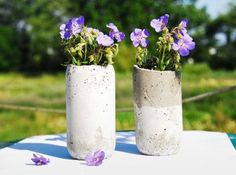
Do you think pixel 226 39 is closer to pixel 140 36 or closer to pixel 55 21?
pixel 55 21

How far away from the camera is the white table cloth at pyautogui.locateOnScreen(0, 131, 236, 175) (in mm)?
1642

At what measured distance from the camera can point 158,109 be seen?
1.83 meters

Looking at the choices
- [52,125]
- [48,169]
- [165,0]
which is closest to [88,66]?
[48,169]

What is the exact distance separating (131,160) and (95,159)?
14cm

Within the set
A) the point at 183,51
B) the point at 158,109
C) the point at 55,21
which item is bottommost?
the point at 158,109

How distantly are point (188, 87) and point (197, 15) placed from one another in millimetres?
12676

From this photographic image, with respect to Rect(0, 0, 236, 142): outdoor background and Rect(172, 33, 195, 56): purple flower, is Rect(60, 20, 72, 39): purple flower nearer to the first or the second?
Rect(172, 33, 195, 56): purple flower

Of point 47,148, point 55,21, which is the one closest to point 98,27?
point 55,21

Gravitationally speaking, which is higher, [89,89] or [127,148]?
[89,89]

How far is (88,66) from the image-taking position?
177cm

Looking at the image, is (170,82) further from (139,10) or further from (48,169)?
(139,10)

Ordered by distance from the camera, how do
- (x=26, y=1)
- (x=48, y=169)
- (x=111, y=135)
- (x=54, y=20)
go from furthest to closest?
1. (x=26, y=1)
2. (x=54, y=20)
3. (x=111, y=135)
4. (x=48, y=169)

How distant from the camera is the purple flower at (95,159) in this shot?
1.71m

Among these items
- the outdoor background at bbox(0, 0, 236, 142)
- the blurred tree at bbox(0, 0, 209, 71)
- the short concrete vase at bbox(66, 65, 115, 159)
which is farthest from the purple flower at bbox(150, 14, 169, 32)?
the blurred tree at bbox(0, 0, 209, 71)
